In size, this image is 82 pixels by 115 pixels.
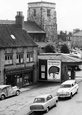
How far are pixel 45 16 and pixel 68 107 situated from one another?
6879cm

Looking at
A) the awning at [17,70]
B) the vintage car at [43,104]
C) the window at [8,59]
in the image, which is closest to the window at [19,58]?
the awning at [17,70]

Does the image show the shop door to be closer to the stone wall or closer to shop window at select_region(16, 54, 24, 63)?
the stone wall

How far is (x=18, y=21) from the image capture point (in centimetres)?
4850

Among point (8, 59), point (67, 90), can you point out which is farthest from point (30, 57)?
point (67, 90)

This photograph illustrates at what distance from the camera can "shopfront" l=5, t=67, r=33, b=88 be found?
40.8 m

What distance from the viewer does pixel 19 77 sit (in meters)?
42.6

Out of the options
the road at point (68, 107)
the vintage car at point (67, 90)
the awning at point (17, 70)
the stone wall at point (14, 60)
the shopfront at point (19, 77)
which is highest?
the stone wall at point (14, 60)

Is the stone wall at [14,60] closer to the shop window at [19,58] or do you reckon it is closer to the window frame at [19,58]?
the window frame at [19,58]

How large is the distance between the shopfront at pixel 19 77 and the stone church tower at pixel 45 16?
164ft

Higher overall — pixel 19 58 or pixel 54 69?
pixel 19 58

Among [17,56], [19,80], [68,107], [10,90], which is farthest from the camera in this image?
[17,56]

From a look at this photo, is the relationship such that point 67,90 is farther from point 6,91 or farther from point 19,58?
point 19,58

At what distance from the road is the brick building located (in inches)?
438

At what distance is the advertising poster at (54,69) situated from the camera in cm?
4594
